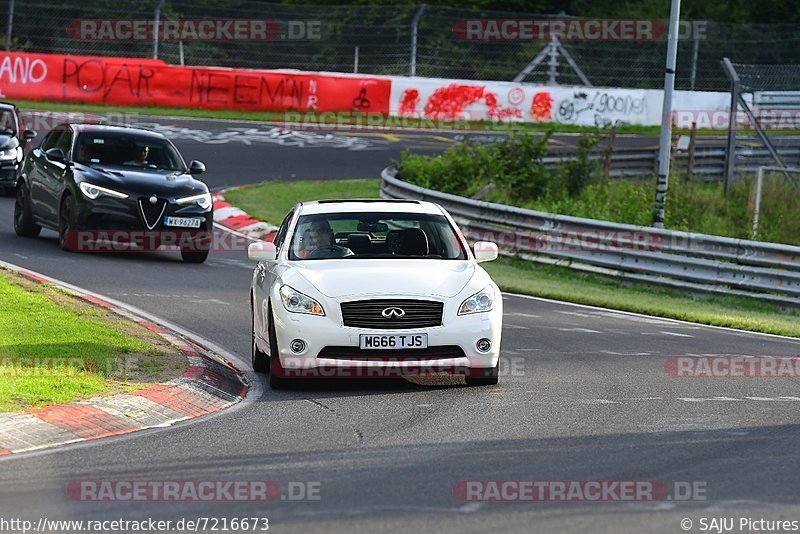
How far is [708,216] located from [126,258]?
11794 millimetres

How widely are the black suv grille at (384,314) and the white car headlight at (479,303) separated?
265mm

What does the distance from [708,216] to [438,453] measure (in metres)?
19.6

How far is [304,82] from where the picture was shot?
4094 centimetres

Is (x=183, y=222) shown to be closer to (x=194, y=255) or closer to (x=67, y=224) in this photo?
(x=194, y=255)

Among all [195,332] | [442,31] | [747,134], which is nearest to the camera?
[195,332]

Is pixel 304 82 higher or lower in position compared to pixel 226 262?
higher

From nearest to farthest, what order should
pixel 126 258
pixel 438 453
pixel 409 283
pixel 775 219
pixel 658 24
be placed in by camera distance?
1. pixel 438 453
2. pixel 409 283
3. pixel 126 258
4. pixel 775 219
5. pixel 658 24

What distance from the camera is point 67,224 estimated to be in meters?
19.9

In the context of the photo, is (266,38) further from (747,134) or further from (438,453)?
(438,453)

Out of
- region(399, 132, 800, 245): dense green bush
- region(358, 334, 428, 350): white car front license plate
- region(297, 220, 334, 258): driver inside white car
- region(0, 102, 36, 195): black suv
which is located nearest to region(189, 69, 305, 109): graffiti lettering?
region(399, 132, 800, 245): dense green bush

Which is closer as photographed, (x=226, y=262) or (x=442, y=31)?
(x=226, y=262)

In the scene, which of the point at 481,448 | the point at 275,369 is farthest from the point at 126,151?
the point at 481,448

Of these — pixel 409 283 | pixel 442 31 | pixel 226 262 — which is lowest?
pixel 226 262

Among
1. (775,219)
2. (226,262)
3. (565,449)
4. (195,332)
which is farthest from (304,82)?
(565,449)
